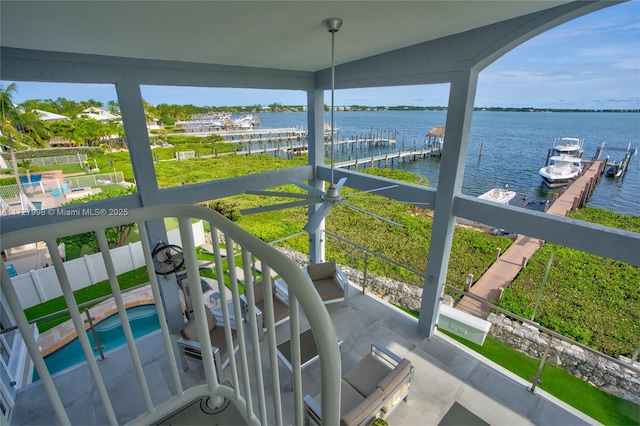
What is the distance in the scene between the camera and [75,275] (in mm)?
7398

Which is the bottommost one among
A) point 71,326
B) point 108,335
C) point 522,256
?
point 522,256

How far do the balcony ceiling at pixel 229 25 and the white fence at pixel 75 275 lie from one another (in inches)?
138

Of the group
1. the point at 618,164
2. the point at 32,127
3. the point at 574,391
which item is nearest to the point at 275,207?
the point at 574,391

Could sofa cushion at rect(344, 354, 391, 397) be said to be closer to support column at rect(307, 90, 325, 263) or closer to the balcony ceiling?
support column at rect(307, 90, 325, 263)

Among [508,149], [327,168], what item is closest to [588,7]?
[327,168]

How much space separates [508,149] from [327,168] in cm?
1224

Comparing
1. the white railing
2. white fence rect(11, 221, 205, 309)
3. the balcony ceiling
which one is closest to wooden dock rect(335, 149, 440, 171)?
white fence rect(11, 221, 205, 309)

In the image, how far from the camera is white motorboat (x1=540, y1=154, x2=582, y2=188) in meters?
12.7

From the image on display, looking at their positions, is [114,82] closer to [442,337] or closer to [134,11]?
[134,11]

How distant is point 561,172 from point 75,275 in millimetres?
17928

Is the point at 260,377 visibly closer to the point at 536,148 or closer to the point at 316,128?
the point at 316,128

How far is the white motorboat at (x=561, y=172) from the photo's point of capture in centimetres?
1267

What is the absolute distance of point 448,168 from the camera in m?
4.32

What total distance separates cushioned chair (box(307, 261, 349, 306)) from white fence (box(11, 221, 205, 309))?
285 cm
